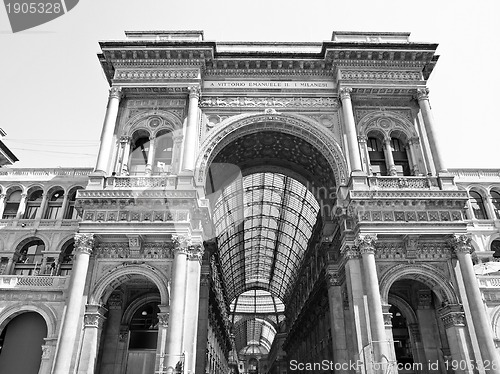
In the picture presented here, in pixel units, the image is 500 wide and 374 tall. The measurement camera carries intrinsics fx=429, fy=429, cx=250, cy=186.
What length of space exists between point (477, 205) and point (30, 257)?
32255 millimetres

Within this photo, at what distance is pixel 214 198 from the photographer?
3544 cm

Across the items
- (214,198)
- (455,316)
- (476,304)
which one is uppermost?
(214,198)

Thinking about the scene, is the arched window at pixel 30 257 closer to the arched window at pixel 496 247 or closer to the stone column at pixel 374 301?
the stone column at pixel 374 301

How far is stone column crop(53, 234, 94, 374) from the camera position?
2055cm

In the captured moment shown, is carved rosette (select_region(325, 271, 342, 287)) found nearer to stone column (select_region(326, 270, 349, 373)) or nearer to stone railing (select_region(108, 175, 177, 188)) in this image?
stone column (select_region(326, 270, 349, 373))

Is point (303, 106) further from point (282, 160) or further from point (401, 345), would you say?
point (401, 345)

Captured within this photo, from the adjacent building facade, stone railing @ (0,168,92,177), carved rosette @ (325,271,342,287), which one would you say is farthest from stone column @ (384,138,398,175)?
stone railing @ (0,168,92,177)

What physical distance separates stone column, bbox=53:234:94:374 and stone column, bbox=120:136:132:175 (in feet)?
15.6

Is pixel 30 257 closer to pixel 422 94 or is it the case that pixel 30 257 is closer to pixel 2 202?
pixel 2 202

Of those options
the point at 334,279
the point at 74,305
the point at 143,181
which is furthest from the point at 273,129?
the point at 74,305

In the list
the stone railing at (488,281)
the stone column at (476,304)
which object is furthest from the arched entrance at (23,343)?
the stone railing at (488,281)

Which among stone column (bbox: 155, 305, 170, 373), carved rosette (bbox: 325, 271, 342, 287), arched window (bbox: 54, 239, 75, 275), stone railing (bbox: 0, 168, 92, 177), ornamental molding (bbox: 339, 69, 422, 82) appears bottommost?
stone column (bbox: 155, 305, 170, 373)

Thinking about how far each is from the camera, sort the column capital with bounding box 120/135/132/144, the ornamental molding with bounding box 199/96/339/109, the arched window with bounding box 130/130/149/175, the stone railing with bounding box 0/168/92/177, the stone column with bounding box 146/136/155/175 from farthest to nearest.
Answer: the stone railing with bounding box 0/168/92/177 → the ornamental molding with bounding box 199/96/339/109 → the arched window with bounding box 130/130/149/175 → the column capital with bounding box 120/135/132/144 → the stone column with bounding box 146/136/155/175

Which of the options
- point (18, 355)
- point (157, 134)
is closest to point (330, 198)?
point (157, 134)
